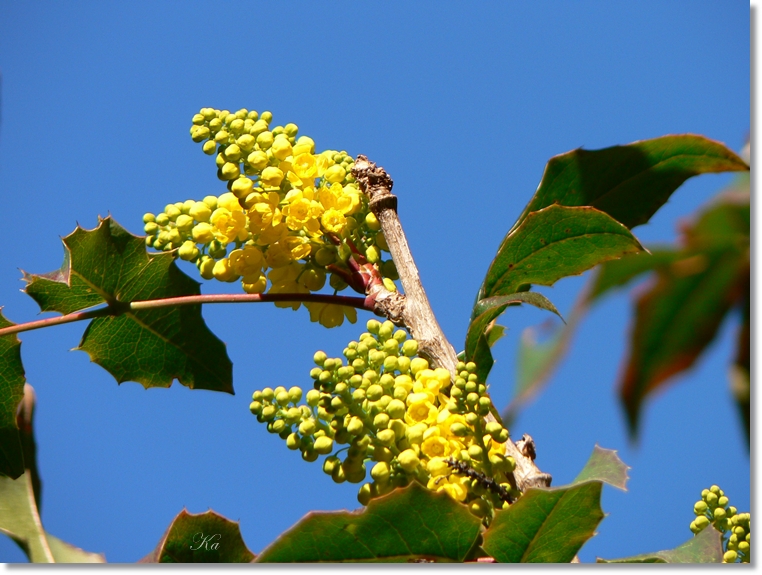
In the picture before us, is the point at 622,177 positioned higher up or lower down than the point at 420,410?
higher up

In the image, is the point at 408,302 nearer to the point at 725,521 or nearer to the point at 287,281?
the point at 287,281

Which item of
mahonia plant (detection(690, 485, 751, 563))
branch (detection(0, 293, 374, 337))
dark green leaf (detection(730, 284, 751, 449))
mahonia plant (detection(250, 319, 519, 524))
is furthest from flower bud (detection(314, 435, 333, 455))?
mahonia plant (detection(690, 485, 751, 563))

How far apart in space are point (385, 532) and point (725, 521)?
58 centimetres

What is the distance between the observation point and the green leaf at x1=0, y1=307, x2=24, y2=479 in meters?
1.07

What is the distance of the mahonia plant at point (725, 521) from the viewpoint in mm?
1015

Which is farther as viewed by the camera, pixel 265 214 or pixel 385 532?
pixel 265 214

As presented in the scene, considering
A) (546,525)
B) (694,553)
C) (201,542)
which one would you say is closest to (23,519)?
(201,542)

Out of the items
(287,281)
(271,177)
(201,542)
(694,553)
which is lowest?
(694,553)

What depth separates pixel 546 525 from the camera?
0.77 meters

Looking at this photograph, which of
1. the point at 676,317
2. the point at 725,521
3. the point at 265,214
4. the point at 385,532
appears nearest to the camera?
the point at 676,317

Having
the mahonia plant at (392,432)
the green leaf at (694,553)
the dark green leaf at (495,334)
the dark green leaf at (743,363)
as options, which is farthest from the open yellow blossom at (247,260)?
the dark green leaf at (743,363)

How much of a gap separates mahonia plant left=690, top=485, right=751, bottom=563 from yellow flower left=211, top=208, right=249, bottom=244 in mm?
759

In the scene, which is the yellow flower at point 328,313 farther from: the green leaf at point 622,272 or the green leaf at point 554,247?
the green leaf at point 622,272

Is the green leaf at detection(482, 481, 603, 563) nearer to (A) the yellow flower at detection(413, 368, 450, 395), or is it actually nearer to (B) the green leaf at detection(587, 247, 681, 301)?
(A) the yellow flower at detection(413, 368, 450, 395)
